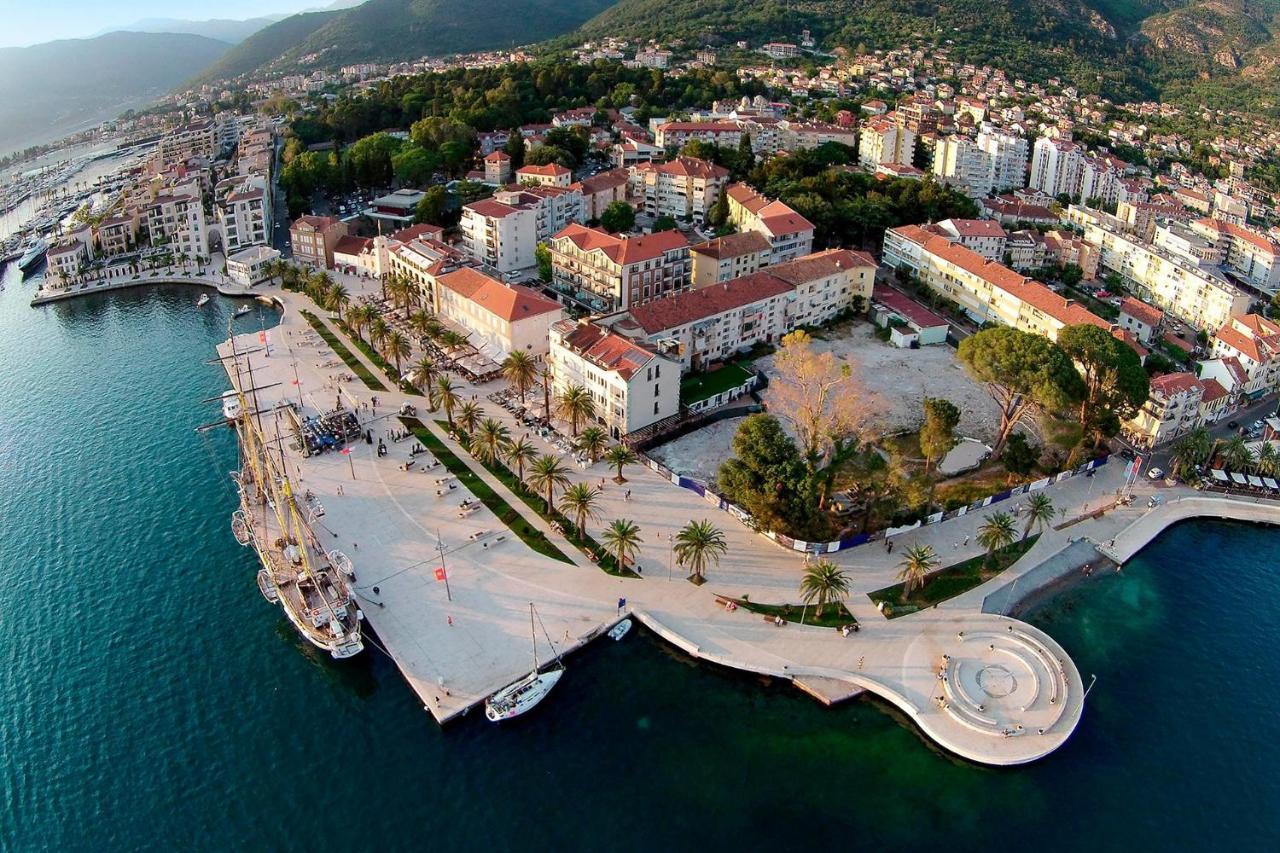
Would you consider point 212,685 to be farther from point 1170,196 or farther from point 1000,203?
point 1170,196

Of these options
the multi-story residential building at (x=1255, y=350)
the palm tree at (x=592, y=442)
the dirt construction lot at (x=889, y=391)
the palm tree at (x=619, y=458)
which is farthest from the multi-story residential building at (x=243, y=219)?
the multi-story residential building at (x=1255, y=350)

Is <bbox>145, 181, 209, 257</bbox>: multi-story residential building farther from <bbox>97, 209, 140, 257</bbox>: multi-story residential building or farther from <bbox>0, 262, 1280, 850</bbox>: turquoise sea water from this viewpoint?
<bbox>0, 262, 1280, 850</bbox>: turquoise sea water

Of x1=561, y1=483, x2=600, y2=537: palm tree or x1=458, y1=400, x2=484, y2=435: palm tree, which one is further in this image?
x1=458, y1=400, x2=484, y2=435: palm tree

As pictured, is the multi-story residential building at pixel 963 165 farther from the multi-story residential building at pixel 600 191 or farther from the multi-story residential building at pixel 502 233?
the multi-story residential building at pixel 502 233

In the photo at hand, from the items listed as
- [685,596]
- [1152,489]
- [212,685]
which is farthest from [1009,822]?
[212,685]

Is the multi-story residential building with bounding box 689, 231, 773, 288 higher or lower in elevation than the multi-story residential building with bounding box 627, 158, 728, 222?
lower

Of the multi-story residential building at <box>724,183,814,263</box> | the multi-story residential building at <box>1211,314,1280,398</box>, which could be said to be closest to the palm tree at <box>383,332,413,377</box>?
the multi-story residential building at <box>724,183,814,263</box>
